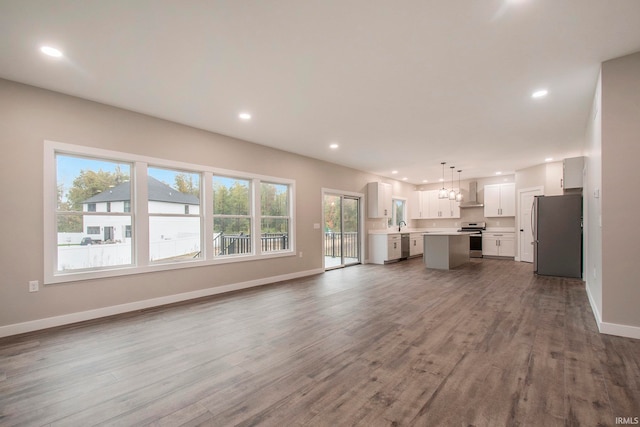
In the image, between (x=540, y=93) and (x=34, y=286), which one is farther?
(x=540, y=93)

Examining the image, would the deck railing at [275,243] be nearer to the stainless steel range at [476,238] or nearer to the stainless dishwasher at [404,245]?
the stainless dishwasher at [404,245]

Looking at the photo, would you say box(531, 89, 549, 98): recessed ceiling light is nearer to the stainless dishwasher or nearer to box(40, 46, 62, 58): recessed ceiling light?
box(40, 46, 62, 58): recessed ceiling light

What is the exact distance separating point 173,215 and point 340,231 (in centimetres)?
438

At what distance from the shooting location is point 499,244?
9047 millimetres

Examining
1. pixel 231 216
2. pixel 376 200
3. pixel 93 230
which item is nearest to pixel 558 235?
pixel 376 200

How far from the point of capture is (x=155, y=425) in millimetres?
1691

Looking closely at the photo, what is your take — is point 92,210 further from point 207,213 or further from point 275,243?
point 275,243

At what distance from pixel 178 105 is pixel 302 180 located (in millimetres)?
3203

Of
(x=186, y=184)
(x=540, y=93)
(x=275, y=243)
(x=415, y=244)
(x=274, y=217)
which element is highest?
(x=540, y=93)

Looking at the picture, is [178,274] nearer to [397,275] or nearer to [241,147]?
[241,147]

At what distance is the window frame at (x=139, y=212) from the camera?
3.34 meters

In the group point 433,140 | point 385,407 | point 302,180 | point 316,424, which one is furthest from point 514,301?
point 302,180

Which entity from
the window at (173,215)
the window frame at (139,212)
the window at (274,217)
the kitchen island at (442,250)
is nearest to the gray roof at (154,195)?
the window at (173,215)

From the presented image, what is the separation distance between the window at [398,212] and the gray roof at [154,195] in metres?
7.11
